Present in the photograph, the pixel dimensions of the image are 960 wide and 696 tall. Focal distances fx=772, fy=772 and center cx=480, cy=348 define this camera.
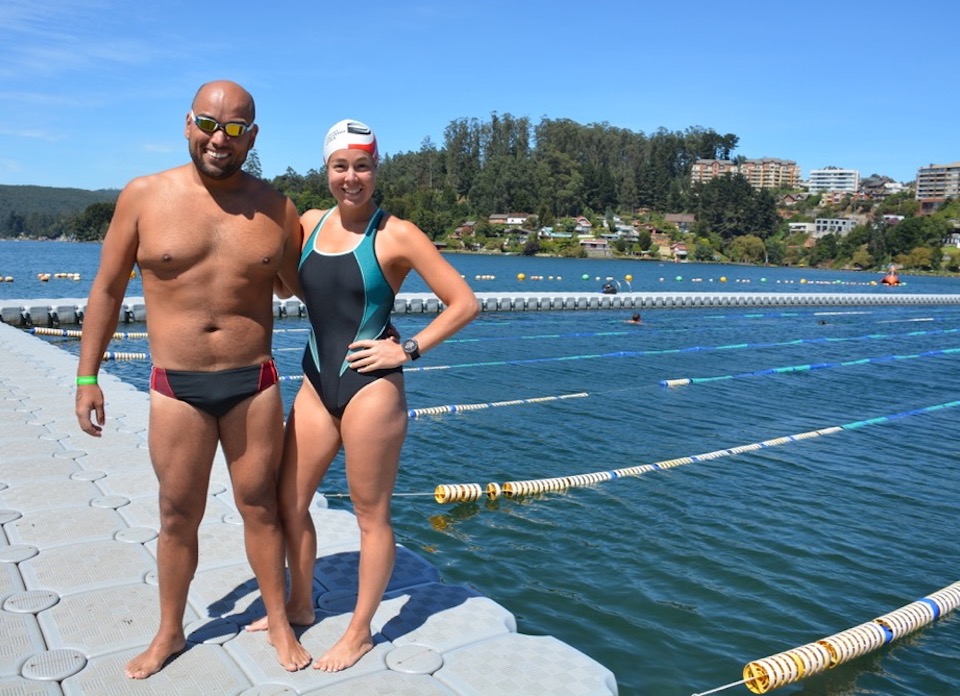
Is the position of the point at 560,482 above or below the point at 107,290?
below

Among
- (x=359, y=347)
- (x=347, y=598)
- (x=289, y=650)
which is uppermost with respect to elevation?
(x=359, y=347)

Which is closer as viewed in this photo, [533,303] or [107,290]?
[107,290]

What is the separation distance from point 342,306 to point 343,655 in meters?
1.57

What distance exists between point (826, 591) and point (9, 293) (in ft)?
137

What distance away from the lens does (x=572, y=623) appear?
5648 millimetres

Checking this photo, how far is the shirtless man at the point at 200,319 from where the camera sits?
313cm

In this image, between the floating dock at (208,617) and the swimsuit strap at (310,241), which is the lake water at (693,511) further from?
the swimsuit strap at (310,241)

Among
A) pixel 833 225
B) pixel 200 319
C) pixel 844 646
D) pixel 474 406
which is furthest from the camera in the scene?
pixel 833 225

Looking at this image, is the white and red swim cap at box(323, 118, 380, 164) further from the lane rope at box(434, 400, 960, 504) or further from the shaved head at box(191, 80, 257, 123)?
the lane rope at box(434, 400, 960, 504)

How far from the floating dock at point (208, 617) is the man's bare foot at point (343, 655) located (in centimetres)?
4

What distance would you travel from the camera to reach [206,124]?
3084mm

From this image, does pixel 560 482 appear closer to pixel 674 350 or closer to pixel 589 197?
pixel 674 350

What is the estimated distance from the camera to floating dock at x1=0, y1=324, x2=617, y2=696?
331cm

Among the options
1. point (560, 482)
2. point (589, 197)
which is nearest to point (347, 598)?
point (560, 482)
